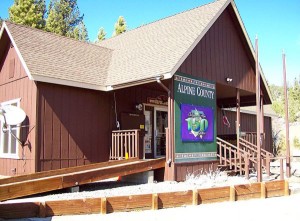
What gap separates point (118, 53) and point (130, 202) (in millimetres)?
9365

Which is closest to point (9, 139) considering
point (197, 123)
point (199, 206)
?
point (197, 123)

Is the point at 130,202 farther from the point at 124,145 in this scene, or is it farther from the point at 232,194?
the point at 124,145

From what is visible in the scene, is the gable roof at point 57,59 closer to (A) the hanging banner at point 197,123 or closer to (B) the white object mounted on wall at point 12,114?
(B) the white object mounted on wall at point 12,114

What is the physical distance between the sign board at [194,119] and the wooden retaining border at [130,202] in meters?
3.01

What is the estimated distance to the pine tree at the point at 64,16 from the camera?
38769mm

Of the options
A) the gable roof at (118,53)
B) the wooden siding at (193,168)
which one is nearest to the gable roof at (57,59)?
the gable roof at (118,53)

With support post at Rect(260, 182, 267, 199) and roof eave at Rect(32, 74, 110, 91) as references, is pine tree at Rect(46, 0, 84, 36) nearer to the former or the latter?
roof eave at Rect(32, 74, 110, 91)

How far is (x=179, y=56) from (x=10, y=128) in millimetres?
6188

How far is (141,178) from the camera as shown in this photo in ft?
37.9

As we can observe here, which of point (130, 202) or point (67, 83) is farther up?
point (67, 83)

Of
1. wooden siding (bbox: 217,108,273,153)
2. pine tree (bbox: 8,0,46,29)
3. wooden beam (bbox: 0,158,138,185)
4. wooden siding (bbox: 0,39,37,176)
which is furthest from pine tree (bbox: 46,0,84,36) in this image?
wooden beam (bbox: 0,158,138,185)

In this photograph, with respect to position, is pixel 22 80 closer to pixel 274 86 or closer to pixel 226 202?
pixel 226 202

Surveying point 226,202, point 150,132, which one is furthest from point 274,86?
point 226,202

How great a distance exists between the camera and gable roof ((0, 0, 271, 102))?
11742 millimetres
